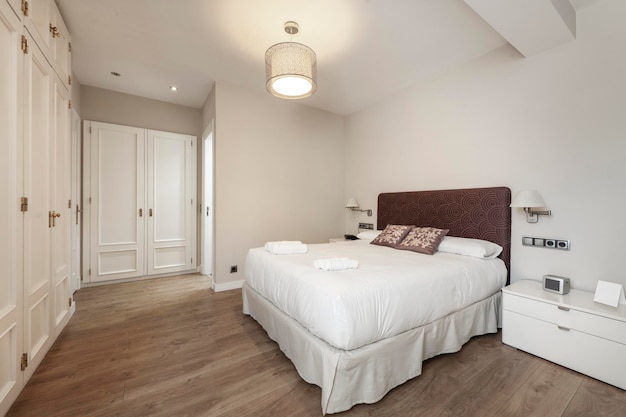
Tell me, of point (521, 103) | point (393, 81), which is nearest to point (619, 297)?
point (521, 103)

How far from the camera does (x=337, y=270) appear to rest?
6.14 ft

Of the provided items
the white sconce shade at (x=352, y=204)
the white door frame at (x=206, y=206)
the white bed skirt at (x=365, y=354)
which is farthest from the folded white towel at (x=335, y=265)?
the white door frame at (x=206, y=206)

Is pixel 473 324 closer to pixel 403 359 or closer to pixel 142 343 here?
pixel 403 359

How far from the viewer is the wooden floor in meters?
1.48

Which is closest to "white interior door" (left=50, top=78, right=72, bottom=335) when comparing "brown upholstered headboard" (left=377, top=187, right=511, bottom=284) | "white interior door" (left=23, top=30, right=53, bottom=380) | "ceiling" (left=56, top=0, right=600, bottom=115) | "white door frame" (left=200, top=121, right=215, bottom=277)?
"white interior door" (left=23, top=30, right=53, bottom=380)

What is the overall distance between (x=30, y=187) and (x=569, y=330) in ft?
12.5

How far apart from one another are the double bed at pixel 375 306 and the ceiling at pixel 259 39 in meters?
1.59

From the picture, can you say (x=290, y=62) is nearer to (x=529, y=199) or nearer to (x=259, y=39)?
(x=259, y=39)

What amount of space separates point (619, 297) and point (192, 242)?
4960 mm

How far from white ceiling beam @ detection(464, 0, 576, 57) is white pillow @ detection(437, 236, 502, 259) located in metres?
1.81

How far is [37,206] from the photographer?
1.81m

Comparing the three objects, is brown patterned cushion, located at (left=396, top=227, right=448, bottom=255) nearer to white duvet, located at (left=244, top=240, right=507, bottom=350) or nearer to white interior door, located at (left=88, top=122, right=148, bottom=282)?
white duvet, located at (left=244, top=240, right=507, bottom=350)

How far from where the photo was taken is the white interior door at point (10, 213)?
4.62 ft

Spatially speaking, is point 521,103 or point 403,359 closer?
point 403,359
